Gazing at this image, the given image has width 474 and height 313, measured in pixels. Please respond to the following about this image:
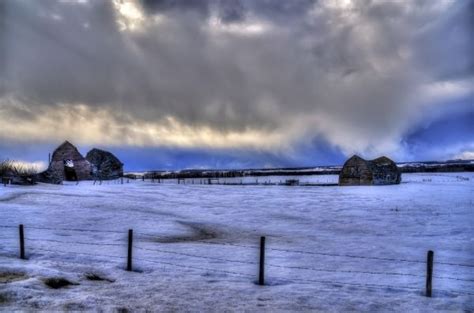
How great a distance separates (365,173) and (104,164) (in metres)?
44.1

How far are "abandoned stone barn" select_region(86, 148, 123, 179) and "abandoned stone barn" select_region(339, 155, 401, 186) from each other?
39154mm

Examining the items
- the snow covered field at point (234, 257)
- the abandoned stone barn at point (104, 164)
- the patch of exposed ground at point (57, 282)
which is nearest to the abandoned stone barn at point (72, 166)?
the abandoned stone barn at point (104, 164)

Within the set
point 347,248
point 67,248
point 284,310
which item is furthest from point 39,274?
point 347,248

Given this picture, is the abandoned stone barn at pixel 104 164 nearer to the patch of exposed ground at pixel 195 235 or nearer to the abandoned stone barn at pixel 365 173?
the abandoned stone barn at pixel 365 173

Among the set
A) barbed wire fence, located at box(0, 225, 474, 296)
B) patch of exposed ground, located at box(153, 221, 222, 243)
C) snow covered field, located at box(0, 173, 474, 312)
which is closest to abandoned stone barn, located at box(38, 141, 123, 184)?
snow covered field, located at box(0, 173, 474, 312)

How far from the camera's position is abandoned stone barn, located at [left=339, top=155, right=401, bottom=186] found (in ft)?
206

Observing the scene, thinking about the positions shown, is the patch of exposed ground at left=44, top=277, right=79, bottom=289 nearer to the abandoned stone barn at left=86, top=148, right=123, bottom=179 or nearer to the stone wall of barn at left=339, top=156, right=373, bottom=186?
the abandoned stone barn at left=86, top=148, right=123, bottom=179

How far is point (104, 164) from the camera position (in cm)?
6544

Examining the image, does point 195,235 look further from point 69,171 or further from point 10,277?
point 69,171

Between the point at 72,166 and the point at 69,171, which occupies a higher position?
the point at 72,166

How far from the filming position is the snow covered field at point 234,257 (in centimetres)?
998

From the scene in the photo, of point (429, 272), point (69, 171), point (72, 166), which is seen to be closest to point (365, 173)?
→ point (72, 166)

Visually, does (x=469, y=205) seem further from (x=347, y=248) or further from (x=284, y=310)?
(x=284, y=310)

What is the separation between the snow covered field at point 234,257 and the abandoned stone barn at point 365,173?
1198 inches
